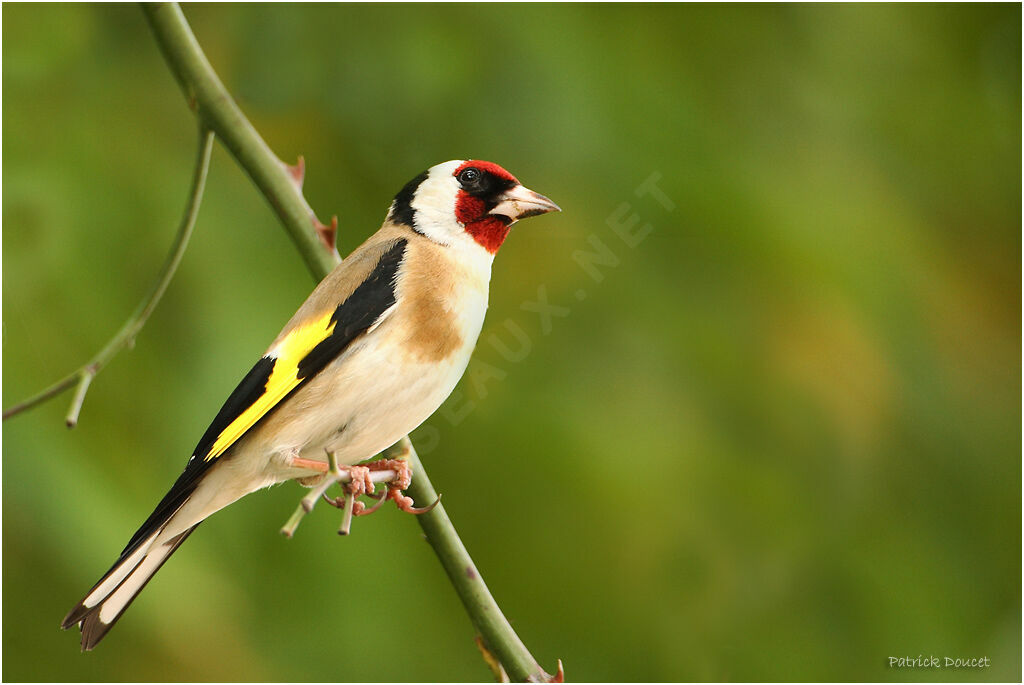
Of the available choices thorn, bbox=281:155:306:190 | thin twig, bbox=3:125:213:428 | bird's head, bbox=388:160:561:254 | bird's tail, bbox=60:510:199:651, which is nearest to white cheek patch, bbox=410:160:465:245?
bird's head, bbox=388:160:561:254

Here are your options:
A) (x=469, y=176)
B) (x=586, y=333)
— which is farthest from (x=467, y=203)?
(x=586, y=333)

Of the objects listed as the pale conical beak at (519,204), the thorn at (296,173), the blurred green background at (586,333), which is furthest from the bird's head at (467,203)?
the blurred green background at (586,333)

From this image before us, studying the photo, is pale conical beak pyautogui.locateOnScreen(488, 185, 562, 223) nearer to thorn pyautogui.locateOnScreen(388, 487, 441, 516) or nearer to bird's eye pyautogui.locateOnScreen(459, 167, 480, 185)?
bird's eye pyautogui.locateOnScreen(459, 167, 480, 185)

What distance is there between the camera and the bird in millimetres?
1087

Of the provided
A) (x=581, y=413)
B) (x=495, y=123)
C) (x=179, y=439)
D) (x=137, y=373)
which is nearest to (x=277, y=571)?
(x=179, y=439)

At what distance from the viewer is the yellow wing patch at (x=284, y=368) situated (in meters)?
1.10

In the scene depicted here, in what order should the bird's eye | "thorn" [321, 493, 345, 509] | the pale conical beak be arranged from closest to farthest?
"thorn" [321, 493, 345, 509], the pale conical beak, the bird's eye

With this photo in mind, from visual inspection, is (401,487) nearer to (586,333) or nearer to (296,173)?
(296,173)

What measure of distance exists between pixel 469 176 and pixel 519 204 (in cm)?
10

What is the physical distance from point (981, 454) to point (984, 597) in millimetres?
324

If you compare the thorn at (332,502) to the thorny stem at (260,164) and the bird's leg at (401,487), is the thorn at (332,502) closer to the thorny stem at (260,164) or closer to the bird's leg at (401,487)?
the bird's leg at (401,487)

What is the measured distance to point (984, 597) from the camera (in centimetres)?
231

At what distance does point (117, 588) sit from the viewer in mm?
1092

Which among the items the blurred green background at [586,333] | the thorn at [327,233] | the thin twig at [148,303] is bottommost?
the blurred green background at [586,333]
